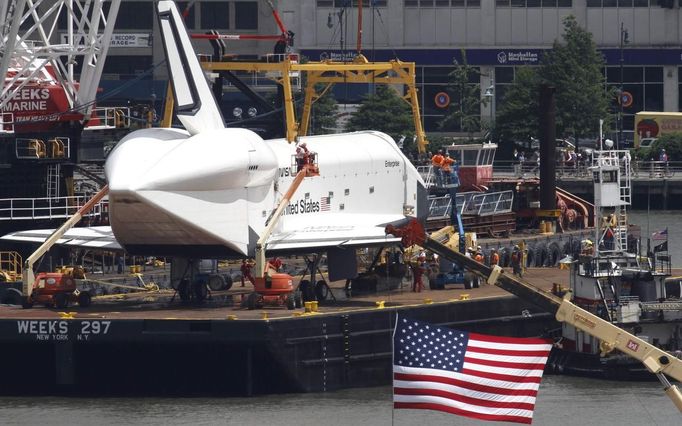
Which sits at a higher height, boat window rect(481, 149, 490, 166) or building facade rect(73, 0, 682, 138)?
building facade rect(73, 0, 682, 138)

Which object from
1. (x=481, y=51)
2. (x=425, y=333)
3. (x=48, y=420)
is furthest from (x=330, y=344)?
(x=481, y=51)

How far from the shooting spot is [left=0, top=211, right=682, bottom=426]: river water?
4697 centimetres

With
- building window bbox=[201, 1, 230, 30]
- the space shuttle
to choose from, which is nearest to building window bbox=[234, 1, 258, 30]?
building window bbox=[201, 1, 230, 30]

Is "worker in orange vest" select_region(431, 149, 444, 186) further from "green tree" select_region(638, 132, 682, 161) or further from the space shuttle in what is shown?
"green tree" select_region(638, 132, 682, 161)

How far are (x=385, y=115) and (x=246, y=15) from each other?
14022mm

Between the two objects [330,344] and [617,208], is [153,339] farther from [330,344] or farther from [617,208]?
[617,208]

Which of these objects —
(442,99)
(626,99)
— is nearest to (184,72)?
(442,99)

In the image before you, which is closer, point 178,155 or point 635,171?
point 178,155

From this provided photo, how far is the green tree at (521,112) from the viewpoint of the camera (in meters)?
124

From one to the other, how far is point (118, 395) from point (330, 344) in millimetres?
6194

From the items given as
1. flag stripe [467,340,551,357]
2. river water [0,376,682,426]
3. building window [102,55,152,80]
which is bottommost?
river water [0,376,682,426]

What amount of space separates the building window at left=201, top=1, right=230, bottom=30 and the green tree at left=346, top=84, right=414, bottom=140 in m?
12.6

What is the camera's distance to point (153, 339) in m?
50.1

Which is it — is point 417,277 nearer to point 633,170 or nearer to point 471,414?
point 471,414
